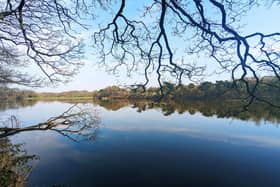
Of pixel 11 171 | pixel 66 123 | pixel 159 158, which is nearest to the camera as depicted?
pixel 66 123

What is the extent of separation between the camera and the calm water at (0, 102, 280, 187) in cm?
675

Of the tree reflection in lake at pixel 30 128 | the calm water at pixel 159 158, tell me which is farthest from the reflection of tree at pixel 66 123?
the calm water at pixel 159 158

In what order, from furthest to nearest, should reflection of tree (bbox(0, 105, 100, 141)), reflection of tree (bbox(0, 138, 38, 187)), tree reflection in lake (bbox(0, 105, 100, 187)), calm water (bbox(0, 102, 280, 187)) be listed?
calm water (bbox(0, 102, 280, 187))
reflection of tree (bbox(0, 138, 38, 187))
tree reflection in lake (bbox(0, 105, 100, 187))
reflection of tree (bbox(0, 105, 100, 141))

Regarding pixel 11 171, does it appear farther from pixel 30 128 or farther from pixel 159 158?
pixel 159 158

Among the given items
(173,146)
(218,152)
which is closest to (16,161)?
(173,146)

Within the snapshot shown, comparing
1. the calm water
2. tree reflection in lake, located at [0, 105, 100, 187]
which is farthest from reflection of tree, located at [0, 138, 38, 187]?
the calm water

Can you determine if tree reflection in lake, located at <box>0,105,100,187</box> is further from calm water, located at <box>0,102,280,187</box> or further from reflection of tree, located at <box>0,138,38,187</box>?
calm water, located at <box>0,102,280,187</box>

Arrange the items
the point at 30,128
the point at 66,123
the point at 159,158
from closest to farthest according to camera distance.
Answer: the point at 30,128, the point at 66,123, the point at 159,158

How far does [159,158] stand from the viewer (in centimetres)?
864

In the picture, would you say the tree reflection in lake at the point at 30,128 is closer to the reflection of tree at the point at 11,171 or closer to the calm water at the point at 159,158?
the reflection of tree at the point at 11,171

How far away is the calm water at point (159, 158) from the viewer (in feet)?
22.1

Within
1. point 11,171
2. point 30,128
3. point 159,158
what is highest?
point 30,128

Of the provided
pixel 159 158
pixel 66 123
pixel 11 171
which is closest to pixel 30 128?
pixel 66 123

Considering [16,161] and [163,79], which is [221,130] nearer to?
[16,161]
